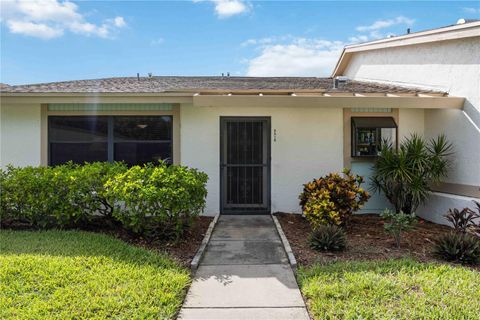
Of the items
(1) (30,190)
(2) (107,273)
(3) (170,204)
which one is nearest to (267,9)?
(3) (170,204)

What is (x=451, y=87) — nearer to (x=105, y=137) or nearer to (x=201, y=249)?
(x=201, y=249)

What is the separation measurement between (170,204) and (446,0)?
10.6 m

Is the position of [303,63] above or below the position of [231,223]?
above

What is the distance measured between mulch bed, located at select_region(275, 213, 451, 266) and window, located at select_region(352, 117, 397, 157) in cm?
178

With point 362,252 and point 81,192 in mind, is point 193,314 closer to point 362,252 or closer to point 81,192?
point 362,252

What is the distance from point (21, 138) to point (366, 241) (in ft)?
29.4

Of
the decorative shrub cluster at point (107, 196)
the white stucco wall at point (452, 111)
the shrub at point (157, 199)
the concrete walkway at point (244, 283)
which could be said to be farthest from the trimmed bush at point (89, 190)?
the white stucco wall at point (452, 111)

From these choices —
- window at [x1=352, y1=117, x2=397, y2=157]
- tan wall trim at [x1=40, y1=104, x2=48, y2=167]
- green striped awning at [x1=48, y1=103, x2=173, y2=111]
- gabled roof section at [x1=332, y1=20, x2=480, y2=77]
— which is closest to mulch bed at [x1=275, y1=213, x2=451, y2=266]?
window at [x1=352, y1=117, x2=397, y2=157]

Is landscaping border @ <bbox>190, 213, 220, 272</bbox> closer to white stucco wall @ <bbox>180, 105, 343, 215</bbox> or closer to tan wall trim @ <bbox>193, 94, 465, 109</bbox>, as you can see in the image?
white stucco wall @ <bbox>180, 105, 343, 215</bbox>

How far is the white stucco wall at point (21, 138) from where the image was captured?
902 centimetres

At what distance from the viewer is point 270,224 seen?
8188 mm

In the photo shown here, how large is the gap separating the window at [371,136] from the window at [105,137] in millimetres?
5029

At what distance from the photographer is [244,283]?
16.2ft

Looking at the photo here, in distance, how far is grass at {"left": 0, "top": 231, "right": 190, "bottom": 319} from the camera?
397 cm
